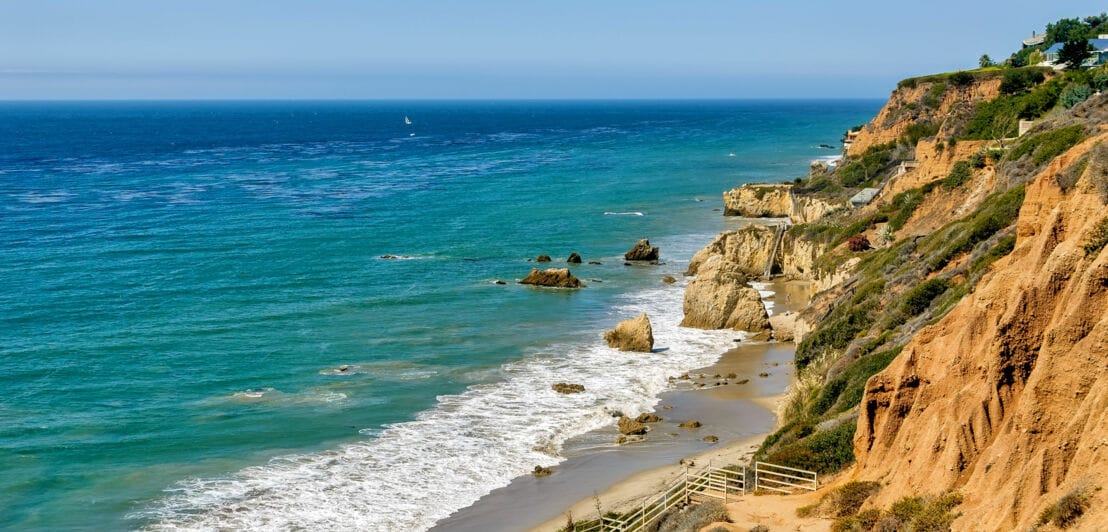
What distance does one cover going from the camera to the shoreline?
2948 cm

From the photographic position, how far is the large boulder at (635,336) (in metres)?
45.6

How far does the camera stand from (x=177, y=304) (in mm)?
54594

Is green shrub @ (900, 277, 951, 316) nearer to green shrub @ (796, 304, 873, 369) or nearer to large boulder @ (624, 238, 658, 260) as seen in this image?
green shrub @ (796, 304, 873, 369)

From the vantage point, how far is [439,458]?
3381 centimetres

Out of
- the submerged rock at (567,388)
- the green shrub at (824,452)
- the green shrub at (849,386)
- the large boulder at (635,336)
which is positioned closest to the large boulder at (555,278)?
the large boulder at (635,336)

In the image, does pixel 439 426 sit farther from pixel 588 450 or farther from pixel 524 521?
pixel 524 521

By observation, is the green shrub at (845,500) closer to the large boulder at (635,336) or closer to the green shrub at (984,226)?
the green shrub at (984,226)

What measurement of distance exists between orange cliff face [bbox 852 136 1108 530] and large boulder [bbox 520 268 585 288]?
39.4 m

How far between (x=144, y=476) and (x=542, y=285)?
3104 centimetres

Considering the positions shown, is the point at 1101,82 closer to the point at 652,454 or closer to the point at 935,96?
the point at 652,454

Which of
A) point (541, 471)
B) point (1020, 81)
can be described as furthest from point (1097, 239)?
point (1020, 81)

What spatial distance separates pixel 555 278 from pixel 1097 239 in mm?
43818

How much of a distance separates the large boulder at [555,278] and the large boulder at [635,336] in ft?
45.6

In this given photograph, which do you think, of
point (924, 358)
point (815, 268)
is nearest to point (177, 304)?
point (815, 268)
